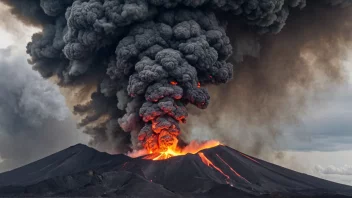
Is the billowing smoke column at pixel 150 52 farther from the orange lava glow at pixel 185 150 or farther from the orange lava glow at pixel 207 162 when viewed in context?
the orange lava glow at pixel 207 162

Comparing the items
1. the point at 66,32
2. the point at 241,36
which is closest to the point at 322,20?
the point at 241,36

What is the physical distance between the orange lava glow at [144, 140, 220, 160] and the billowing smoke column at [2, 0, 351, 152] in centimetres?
74

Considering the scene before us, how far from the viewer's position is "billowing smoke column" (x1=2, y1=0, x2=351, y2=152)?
119 feet

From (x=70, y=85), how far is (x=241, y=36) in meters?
13.8

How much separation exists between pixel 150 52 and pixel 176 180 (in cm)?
850

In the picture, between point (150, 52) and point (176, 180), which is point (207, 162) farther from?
point (150, 52)

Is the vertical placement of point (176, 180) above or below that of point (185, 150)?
below

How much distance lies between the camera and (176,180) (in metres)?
37.1

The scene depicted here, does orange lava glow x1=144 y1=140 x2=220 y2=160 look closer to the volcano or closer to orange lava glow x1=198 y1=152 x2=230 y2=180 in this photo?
the volcano

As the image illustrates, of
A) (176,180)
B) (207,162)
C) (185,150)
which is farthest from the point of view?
(185,150)

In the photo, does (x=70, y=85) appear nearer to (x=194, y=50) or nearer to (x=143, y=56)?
(x=143, y=56)

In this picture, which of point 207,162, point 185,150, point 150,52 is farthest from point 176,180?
point 150,52

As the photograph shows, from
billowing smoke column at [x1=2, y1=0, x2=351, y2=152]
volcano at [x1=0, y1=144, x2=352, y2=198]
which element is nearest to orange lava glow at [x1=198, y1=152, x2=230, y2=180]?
volcano at [x1=0, y1=144, x2=352, y2=198]

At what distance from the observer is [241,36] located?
4412 centimetres
